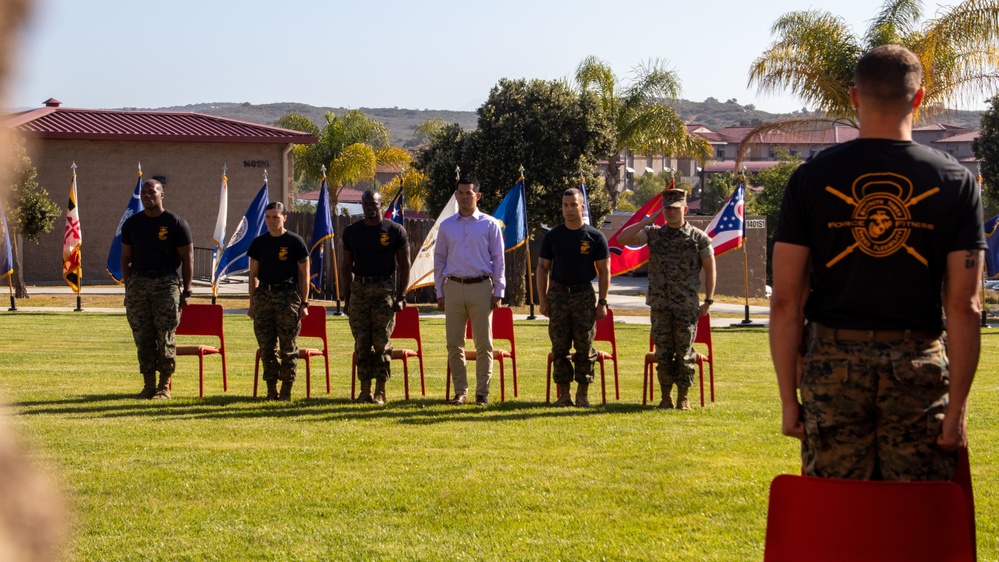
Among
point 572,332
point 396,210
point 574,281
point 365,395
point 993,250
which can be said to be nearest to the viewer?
point 574,281

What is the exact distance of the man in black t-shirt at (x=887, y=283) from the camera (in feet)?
13.3

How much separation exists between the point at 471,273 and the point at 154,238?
330cm

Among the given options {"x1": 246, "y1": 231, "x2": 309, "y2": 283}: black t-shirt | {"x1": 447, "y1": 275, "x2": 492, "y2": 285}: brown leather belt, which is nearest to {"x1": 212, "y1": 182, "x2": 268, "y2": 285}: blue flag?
{"x1": 246, "y1": 231, "x2": 309, "y2": 283}: black t-shirt

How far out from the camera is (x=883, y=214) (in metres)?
4.05

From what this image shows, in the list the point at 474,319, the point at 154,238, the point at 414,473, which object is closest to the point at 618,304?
the point at 474,319

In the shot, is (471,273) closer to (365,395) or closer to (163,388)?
(365,395)

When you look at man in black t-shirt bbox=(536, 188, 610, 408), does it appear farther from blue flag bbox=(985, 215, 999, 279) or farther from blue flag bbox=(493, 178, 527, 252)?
blue flag bbox=(985, 215, 999, 279)

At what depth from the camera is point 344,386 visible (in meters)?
14.9

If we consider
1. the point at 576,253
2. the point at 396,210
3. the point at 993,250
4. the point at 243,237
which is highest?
the point at 396,210

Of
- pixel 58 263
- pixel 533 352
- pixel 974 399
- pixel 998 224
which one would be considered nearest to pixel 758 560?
pixel 974 399

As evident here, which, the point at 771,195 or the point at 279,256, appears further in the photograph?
the point at 771,195

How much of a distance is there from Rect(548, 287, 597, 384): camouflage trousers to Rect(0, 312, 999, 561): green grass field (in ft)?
1.58

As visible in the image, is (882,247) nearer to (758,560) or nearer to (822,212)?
(822,212)

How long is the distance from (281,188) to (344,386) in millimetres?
28426
